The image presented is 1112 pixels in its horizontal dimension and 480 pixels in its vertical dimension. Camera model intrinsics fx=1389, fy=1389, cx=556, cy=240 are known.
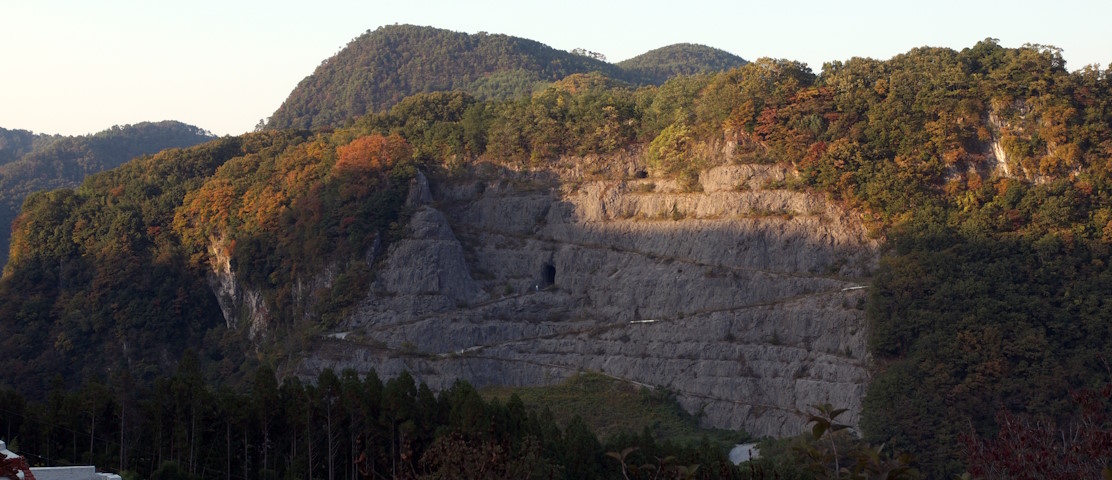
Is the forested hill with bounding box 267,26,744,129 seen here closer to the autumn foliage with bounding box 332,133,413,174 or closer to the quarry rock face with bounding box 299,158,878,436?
the autumn foliage with bounding box 332,133,413,174

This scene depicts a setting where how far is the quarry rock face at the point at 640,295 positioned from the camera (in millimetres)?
47750

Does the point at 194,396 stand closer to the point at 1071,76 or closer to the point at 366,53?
the point at 1071,76

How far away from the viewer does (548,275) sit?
57.3 metres

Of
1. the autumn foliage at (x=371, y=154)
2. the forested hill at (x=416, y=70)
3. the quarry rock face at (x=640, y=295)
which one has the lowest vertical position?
the quarry rock face at (x=640, y=295)

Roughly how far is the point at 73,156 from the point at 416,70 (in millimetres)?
29328

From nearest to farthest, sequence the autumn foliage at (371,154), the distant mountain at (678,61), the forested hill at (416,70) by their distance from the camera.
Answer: the autumn foliage at (371,154), the forested hill at (416,70), the distant mountain at (678,61)

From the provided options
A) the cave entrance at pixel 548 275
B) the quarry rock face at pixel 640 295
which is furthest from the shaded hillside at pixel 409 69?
the cave entrance at pixel 548 275

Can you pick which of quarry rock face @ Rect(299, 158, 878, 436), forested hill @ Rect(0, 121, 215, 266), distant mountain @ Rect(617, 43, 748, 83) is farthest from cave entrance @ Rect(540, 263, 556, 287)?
distant mountain @ Rect(617, 43, 748, 83)

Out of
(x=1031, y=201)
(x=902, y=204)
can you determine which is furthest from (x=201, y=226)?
(x=1031, y=201)

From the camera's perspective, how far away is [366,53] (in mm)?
121125

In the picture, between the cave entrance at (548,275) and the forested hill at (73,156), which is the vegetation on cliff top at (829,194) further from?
the forested hill at (73,156)

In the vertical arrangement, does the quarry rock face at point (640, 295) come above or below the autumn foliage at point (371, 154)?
below

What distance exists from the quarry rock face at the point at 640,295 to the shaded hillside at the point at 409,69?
169 feet

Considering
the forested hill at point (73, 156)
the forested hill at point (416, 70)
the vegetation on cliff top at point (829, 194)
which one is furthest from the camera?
the forested hill at point (416, 70)
